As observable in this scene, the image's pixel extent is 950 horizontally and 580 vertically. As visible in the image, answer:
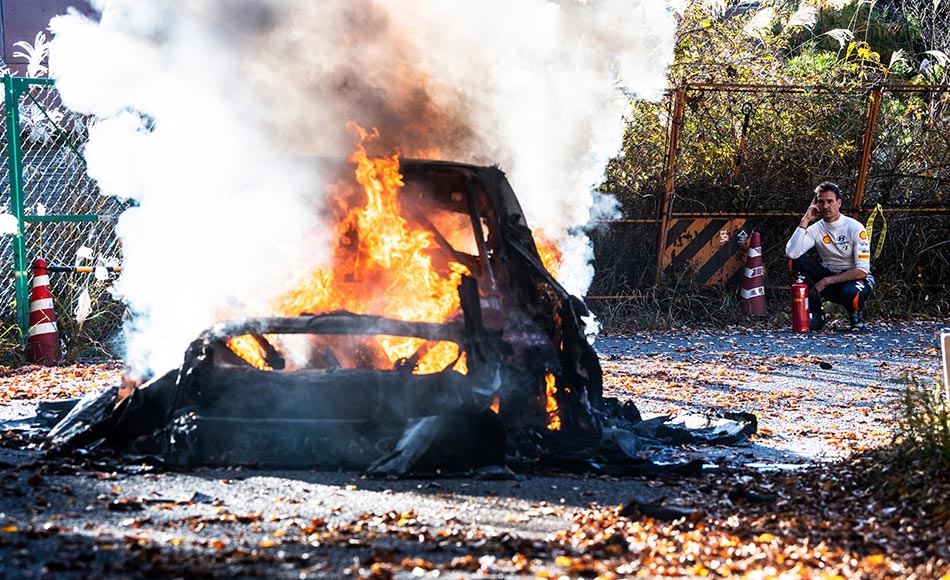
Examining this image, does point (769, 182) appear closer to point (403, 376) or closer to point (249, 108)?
point (249, 108)

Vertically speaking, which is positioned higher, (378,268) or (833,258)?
(833,258)

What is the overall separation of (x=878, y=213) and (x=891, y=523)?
32.8 feet

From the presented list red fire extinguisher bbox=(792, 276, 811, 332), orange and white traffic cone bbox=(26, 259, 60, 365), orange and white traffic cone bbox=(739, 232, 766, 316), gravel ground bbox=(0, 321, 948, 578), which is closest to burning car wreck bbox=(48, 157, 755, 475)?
gravel ground bbox=(0, 321, 948, 578)

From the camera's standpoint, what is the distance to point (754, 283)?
1367cm

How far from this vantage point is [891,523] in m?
5.08

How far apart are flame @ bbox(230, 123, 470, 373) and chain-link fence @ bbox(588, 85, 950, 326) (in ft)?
21.8

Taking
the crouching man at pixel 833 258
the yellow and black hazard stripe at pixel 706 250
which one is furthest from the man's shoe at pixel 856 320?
Result: the yellow and black hazard stripe at pixel 706 250

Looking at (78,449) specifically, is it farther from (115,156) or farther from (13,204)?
(13,204)

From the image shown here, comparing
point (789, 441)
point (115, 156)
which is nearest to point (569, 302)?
point (789, 441)

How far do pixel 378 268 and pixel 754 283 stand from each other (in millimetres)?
7693

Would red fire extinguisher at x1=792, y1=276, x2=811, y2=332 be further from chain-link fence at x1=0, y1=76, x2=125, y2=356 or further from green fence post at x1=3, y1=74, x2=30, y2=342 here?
green fence post at x1=3, y1=74, x2=30, y2=342

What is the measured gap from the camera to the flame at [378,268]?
6.83 m

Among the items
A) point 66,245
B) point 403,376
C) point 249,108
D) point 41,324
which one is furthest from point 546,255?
point 66,245

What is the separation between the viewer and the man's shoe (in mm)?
12727
